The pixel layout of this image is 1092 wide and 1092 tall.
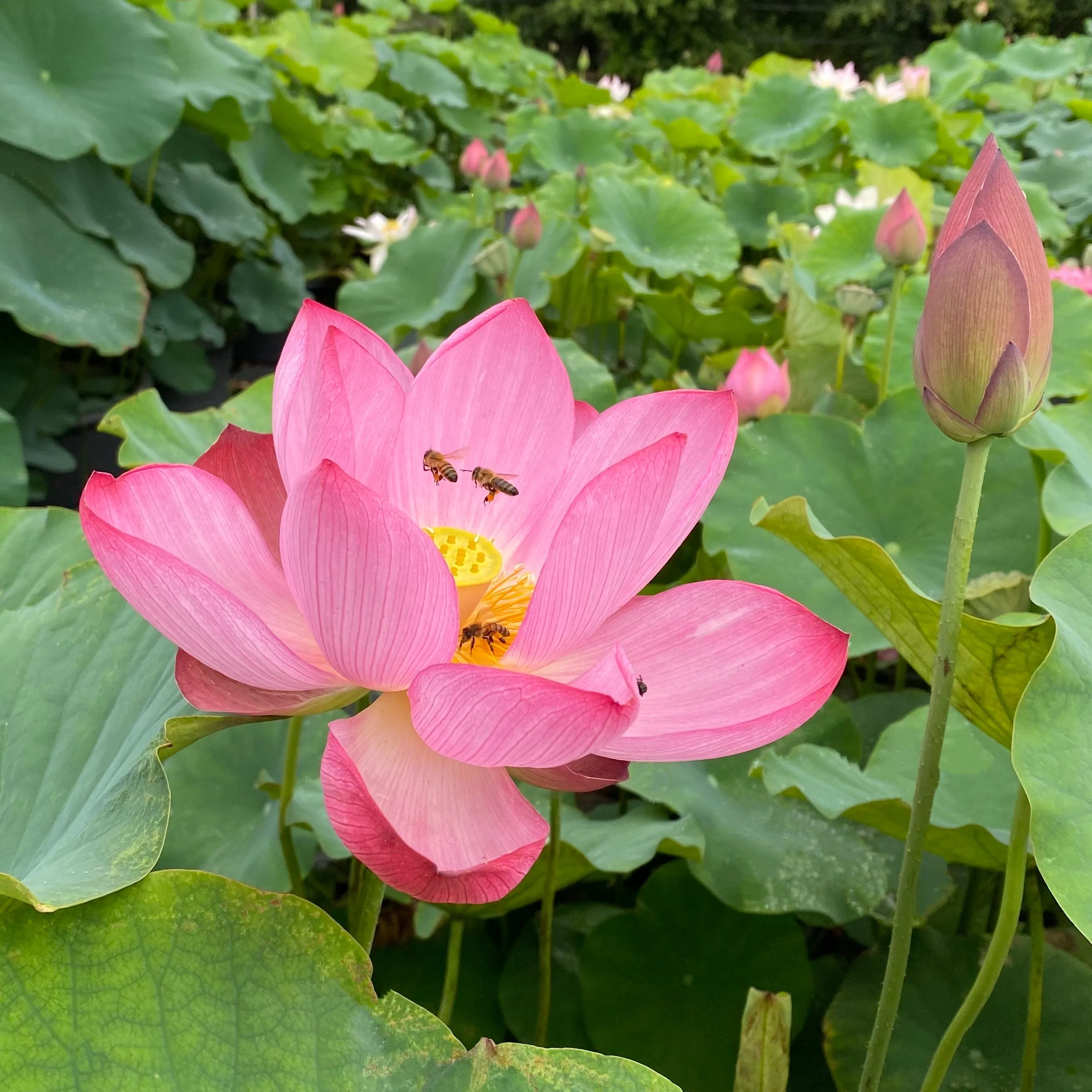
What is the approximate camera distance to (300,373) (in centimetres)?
44

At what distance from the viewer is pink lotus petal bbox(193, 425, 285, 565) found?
0.48m

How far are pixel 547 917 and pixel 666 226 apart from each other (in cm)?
158

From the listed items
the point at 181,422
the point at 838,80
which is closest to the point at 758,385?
the point at 181,422

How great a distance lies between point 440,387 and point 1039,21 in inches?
409

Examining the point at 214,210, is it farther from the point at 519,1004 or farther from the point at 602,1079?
the point at 602,1079

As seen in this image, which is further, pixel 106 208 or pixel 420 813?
pixel 106 208

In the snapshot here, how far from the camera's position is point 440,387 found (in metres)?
0.52

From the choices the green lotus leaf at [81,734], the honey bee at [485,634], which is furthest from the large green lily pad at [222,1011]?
the honey bee at [485,634]

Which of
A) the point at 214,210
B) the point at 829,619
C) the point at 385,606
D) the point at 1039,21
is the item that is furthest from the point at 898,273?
the point at 1039,21

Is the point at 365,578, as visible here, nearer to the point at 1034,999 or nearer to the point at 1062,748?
the point at 1062,748

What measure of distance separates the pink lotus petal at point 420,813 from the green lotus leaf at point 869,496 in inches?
21.8

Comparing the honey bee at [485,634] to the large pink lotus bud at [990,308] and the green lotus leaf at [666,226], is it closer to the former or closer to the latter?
the large pink lotus bud at [990,308]

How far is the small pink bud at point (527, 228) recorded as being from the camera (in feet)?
5.17

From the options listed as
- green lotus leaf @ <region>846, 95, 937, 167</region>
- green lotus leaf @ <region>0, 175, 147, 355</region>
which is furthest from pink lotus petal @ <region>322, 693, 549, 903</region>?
green lotus leaf @ <region>846, 95, 937, 167</region>
